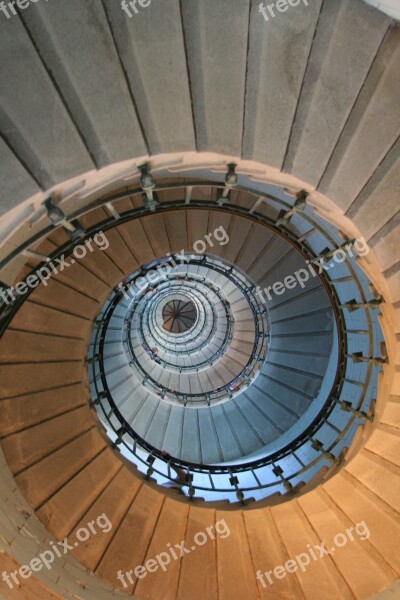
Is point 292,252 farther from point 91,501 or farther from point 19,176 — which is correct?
point 19,176

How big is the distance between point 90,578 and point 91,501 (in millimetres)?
1008

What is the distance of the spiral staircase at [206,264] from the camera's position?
2473 mm

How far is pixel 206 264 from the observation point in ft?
33.7

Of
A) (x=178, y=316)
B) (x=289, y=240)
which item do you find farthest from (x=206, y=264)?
(x=178, y=316)

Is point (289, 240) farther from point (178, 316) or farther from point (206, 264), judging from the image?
point (178, 316)

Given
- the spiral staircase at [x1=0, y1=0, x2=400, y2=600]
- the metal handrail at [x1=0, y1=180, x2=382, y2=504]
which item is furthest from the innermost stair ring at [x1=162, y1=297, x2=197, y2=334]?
the metal handrail at [x1=0, y1=180, x2=382, y2=504]

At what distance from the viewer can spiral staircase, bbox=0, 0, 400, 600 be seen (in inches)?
97.3

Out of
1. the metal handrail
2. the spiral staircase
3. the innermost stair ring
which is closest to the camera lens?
the spiral staircase

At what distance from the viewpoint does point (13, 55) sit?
87.4 inches

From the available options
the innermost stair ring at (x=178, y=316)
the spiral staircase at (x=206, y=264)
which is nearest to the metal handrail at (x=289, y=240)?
the spiral staircase at (x=206, y=264)

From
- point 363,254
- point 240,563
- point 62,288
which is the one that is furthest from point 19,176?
point 240,563

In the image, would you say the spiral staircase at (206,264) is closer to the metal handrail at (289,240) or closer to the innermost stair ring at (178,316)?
the metal handrail at (289,240)

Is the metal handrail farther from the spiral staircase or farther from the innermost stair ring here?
the innermost stair ring

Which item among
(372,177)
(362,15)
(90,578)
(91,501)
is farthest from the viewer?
(91,501)
